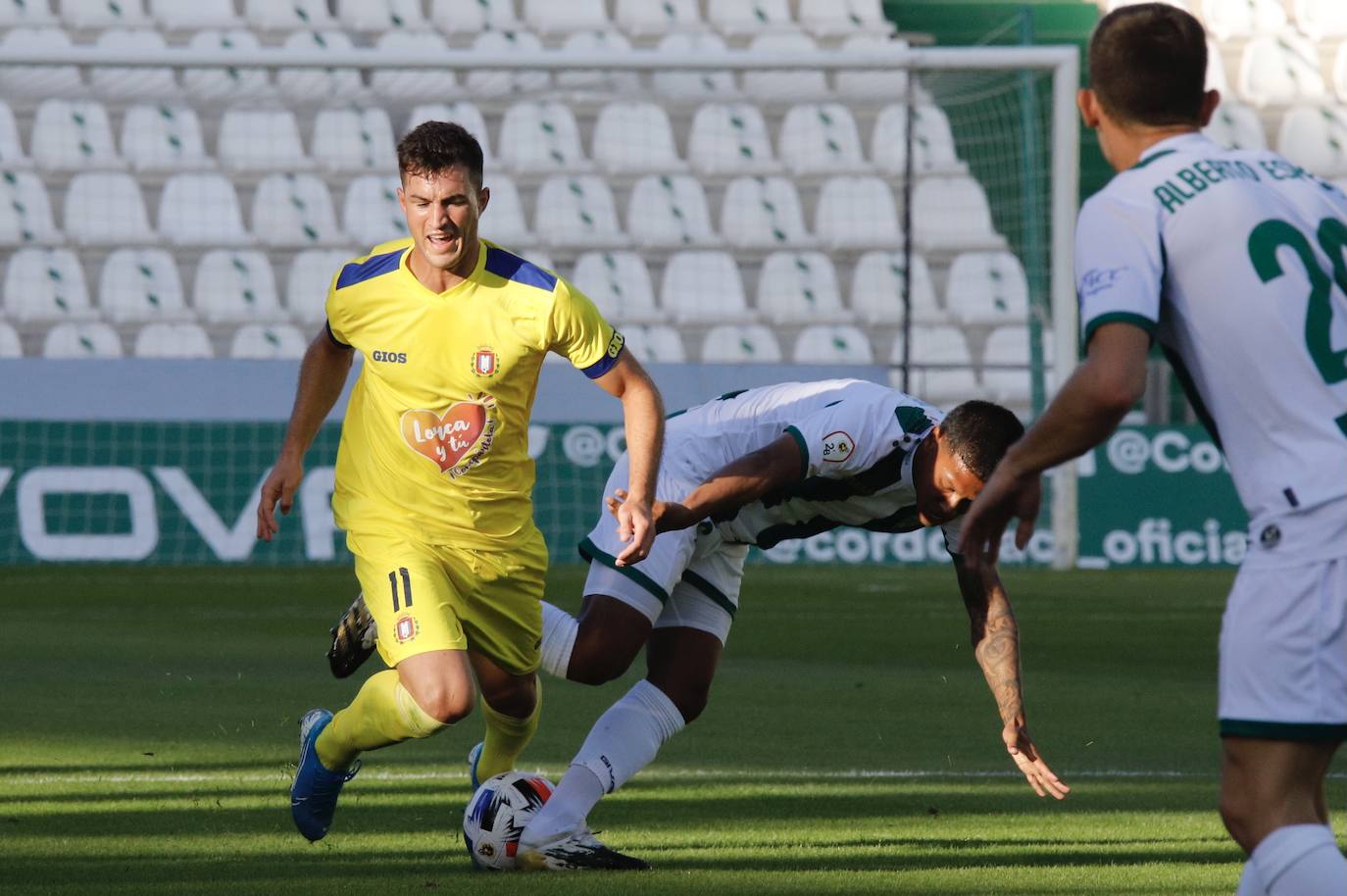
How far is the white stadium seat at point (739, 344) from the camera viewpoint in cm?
1855

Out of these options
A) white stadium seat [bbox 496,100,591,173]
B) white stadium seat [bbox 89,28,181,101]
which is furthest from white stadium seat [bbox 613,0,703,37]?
white stadium seat [bbox 89,28,181,101]

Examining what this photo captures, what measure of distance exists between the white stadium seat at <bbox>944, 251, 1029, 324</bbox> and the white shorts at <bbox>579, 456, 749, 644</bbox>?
13713mm

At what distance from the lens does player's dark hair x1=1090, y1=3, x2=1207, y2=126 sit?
3.29 meters

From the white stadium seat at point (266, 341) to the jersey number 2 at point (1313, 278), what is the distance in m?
15.4

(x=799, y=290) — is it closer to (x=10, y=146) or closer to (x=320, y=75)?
(x=320, y=75)

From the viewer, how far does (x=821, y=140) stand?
20203mm

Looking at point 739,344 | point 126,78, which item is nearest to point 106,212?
point 126,78

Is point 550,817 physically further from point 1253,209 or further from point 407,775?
point 1253,209

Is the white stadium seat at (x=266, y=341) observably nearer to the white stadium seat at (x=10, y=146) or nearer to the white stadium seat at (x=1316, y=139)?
the white stadium seat at (x=10, y=146)

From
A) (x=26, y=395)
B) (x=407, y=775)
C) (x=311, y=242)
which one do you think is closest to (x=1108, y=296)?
(x=407, y=775)

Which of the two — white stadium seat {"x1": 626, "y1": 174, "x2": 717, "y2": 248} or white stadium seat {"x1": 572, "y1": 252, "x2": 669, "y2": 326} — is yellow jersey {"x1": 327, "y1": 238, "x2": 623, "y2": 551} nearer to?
white stadium seat {"x1": 572, "y1": 252, "x2": 669, "y2": 326}

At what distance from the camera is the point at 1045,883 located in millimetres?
4699

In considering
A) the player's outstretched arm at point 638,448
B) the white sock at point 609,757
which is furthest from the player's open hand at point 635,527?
the white sock at point 609,757

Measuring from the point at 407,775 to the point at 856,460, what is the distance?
2.10 m
